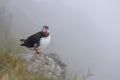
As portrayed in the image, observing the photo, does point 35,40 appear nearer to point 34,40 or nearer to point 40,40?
point 34,40

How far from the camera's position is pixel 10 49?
958 cm

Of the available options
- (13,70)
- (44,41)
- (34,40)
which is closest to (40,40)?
(44,41)

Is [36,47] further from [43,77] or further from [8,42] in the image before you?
[43,77]

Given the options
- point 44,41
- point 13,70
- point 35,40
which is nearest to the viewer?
point 13,70

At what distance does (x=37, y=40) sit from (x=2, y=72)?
→ 7559 mm

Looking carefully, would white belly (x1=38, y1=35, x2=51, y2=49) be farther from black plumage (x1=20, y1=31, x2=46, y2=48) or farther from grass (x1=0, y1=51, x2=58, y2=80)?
grass (x1=0, y1=51, x2=58, y2=80)

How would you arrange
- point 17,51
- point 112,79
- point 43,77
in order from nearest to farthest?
point 43,77 < point 17,51 < point 112,79

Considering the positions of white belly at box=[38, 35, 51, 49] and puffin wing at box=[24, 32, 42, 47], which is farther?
puffin wing at box=[24, 32, 42, 47]

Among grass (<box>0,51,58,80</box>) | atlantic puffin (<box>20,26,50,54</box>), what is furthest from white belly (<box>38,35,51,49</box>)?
grass (<box>0,51,58,80</box>)

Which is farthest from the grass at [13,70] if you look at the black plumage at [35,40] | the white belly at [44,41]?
the black plumage at [35,40]

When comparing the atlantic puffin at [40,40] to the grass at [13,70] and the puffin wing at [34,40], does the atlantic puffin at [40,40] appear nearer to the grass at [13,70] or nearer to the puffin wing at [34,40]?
the puffin wing at [34,40]

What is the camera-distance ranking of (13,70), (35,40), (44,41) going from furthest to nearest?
(35,40), (44,41), (13,70)

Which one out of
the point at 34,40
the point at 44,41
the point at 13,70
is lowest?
the point at 13,70

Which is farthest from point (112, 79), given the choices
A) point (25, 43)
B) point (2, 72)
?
point (2, 72)
